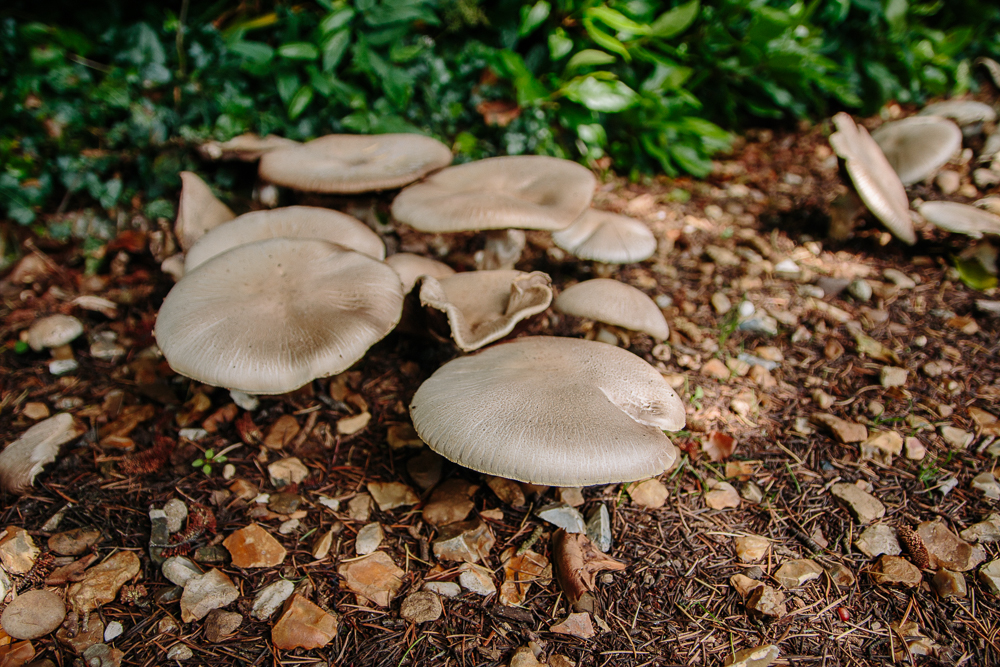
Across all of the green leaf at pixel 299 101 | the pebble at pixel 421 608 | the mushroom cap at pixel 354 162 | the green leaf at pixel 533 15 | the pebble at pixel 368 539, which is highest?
the green leaf at pixel 533 15

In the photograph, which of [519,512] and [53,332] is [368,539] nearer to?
[519,512]

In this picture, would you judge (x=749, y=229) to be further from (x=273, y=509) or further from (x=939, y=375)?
(x=273, y=509)

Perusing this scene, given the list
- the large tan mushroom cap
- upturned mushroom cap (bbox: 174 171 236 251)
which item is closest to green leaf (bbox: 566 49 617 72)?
the large tan mushroom cap

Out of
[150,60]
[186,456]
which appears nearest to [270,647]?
[186,456]

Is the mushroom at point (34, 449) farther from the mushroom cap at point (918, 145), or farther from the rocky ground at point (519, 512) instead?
the mushroom cap at point (918, 145)

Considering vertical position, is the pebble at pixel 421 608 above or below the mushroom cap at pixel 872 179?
below

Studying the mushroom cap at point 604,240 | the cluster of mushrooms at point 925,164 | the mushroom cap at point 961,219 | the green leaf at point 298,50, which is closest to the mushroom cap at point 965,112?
the cluster of mushrooms at point 925,164

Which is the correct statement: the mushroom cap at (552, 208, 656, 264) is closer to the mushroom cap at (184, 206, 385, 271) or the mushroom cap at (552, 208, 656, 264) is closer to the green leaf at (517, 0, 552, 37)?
the mushroom cap at (184, 206, 385, 271)
